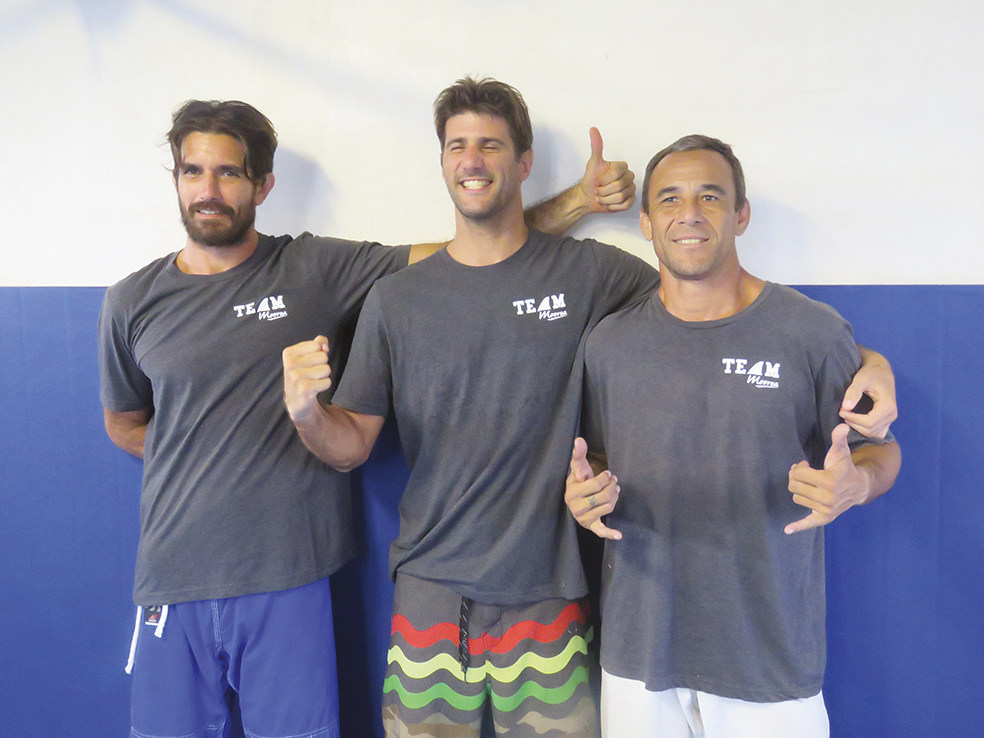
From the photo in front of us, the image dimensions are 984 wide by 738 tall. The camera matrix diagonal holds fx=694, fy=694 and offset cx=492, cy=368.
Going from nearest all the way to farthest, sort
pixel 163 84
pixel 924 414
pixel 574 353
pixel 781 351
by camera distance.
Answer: pixel 781 351 < pixel 574 353 < pixel 924 414 < pixel 163 84

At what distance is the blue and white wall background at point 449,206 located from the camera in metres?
1.58

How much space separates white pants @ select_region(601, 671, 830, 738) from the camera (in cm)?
126

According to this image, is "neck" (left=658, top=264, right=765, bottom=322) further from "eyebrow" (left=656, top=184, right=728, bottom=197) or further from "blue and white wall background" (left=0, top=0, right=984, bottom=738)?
"blue and white wall background" (left=0, top=0, right=984, bottom=738)

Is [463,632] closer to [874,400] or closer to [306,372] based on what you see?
[306,372]

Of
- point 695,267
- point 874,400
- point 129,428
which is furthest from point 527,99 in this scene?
point 129,428

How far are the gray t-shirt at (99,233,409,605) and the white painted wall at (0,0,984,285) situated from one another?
31cm

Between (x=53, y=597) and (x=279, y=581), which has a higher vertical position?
(x=279, y=581)

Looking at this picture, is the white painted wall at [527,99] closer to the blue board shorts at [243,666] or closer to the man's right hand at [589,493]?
the man's right hand at [589,493]

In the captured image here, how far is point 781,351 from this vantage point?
1.26 metres

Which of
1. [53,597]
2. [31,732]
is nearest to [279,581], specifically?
[53,597]

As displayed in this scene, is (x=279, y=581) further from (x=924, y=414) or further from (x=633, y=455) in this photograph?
(x=924, y=414)

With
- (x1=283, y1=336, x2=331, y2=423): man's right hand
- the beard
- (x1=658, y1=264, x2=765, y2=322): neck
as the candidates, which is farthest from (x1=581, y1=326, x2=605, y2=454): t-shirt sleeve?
the beard

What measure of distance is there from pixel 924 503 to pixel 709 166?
953mm

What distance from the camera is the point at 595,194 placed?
5.29ft
